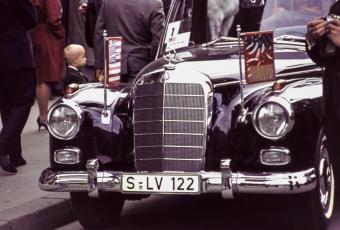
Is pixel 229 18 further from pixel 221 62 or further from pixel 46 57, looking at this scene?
pixel 46 57

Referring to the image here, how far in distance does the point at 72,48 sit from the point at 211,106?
18.2 ft

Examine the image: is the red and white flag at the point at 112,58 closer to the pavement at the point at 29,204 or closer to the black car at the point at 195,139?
the black car at the point at 195,139

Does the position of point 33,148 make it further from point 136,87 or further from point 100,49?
point 136,87

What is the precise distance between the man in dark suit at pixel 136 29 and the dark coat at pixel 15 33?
101 centimetres

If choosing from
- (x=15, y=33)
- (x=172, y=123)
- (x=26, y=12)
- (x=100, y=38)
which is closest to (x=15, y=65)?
(x=15, y=33)

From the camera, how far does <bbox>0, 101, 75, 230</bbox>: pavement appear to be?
6758 millimetres

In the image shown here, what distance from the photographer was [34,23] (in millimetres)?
8383

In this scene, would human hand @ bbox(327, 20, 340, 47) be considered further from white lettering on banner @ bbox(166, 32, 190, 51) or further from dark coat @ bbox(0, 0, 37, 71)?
dark coat @ bbox(0, 0, 37, 71)

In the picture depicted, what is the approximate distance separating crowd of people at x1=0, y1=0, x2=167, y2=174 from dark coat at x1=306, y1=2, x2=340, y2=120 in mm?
3842

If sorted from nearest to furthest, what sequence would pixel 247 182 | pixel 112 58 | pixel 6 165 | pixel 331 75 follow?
1. pixel 331 75
2. pixel 247 182
3. pixel 112 58
4. pixel 6 165

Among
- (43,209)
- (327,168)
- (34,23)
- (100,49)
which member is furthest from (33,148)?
(327,168)

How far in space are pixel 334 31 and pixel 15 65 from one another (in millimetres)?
4048

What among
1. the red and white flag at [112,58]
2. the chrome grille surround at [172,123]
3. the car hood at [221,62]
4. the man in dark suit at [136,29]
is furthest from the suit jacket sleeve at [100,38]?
the chrome grille surround at [172,123]

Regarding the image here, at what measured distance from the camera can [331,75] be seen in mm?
Answer: 5105
